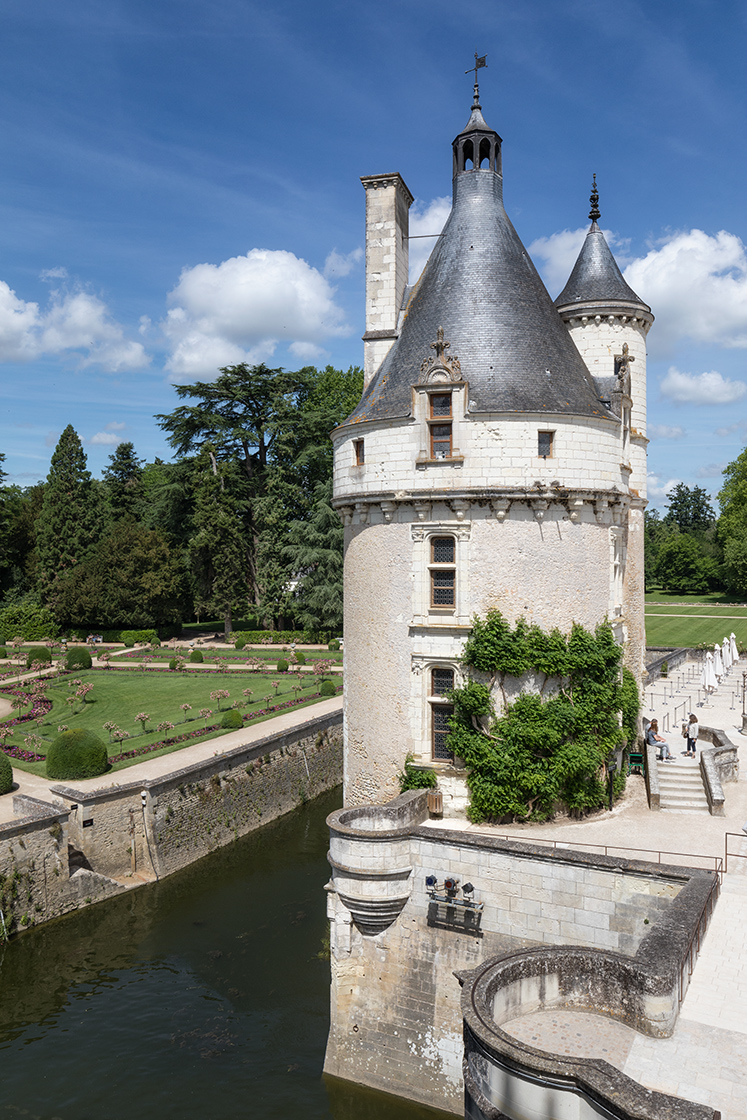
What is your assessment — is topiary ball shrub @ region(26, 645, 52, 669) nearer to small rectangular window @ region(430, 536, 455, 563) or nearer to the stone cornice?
the stone cornice

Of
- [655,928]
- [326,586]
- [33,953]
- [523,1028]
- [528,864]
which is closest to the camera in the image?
[523,1028]

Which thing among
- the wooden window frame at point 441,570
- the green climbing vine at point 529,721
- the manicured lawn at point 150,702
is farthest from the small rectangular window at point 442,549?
the manicured lawn at point 150,702

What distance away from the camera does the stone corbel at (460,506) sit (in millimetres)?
15385

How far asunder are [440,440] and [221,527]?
40.0 meters

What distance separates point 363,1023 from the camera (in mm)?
14086

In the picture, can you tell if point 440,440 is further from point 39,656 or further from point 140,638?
point 140,638

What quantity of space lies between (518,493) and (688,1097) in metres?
10.2

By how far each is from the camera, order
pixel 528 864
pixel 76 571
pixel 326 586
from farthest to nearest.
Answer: pixel 76 571 < pixel 326 586 < pixel 528 864

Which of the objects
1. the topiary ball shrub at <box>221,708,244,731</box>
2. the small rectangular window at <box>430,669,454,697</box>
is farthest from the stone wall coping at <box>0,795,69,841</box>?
the small rectangular window at <box>430,669,454,697</box>

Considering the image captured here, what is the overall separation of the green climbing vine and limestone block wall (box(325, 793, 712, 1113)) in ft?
5.60

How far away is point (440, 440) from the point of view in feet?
51.7

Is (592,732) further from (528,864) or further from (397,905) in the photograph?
(397,905)

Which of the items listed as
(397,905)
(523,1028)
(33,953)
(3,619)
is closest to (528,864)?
(397,905)

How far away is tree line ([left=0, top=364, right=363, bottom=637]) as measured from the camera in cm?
5253
